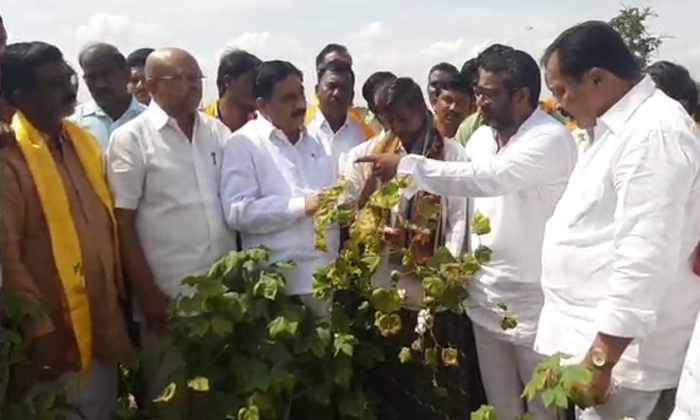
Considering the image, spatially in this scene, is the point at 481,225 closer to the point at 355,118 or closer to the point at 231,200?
the point at 231,200

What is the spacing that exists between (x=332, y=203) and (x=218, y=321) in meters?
0.60

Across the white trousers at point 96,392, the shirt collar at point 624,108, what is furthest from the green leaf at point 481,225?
the white trousers at point 96,392

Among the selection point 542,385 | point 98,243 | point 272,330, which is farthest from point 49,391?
point 542,385

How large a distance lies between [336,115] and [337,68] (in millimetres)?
289

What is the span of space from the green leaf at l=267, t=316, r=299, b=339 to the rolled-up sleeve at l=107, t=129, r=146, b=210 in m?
0.75

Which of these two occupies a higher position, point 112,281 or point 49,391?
point 112,281

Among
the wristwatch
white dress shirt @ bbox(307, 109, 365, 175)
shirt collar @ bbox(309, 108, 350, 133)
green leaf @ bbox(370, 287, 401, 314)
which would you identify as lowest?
green leaf @ bbox(370, 287, 401, 314)

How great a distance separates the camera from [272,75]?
12.7 ft

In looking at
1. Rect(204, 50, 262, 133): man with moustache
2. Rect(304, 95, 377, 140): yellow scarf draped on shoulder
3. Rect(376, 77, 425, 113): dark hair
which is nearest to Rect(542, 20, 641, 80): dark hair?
Rect(376, 77, 425, 113): dark hair

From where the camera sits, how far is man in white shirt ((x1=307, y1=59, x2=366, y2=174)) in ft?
15.5

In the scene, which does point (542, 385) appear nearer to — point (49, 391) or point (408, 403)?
point (408, 403)

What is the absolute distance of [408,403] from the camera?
3.79 metres

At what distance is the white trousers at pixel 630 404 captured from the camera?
8.82 ft

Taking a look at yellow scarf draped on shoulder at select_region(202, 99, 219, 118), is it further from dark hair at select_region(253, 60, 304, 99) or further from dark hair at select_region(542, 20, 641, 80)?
dark hair at select_region(542, 20, 641, 80)
